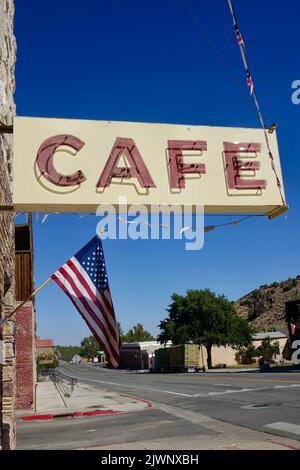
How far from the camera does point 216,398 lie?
67.6 feet

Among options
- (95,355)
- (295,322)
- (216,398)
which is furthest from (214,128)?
(95,355)

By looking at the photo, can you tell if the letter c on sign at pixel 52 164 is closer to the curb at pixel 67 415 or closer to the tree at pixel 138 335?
the curb at pixel 67 415

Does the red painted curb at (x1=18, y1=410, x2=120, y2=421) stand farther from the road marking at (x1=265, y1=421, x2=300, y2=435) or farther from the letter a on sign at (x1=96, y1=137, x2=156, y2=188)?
the letter a on sign at (x1=96, y1=137, x2=156, y2=188)

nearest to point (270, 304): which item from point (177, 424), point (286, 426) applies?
point (177, 424)

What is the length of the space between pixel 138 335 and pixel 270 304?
48.6 meters

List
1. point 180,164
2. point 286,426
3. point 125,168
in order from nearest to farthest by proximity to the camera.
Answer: point 125,168 → point 180,164 → point 286,426

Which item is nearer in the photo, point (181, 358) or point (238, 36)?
point (238, 36)

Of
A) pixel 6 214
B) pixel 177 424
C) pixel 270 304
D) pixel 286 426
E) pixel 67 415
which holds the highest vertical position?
pixel 270 304

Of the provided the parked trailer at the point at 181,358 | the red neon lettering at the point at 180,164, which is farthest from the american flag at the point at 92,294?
the parked trailer at the point at 181,358

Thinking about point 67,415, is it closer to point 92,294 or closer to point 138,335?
point 92,294

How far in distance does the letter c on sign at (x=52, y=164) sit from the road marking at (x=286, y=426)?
9.35m

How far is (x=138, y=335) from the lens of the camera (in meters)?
157

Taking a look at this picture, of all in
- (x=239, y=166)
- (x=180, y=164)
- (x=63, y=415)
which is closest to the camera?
(x=180, y=164)
